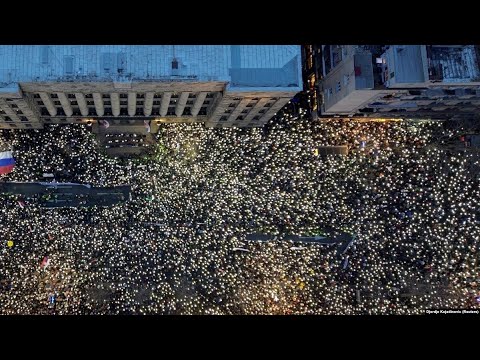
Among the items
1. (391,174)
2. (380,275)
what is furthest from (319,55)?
(380,275)

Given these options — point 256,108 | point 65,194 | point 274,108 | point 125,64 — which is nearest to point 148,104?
point 125,64

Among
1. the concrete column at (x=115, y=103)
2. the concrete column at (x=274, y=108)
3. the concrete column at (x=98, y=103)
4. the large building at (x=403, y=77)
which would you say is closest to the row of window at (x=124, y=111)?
the concrete column at (x=98, y=103)

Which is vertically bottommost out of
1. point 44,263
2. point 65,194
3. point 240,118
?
point 44,263

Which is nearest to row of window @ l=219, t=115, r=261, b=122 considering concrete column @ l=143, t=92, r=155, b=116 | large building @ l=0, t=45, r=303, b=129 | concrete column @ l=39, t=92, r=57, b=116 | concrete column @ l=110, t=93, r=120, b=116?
large building @ l=0, t=45, r=303, b=129

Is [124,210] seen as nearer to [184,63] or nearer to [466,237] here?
[184,63]

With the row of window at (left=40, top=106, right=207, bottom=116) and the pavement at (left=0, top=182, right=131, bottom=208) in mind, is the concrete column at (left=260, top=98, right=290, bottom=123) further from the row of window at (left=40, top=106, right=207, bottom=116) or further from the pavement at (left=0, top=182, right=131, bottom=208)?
the pavement at (left=0, top=182, right=131, bottom=208)

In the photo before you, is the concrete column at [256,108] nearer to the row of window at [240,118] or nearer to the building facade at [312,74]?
the row of window at [240,118]

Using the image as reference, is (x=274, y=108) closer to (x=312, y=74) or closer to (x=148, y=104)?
(x=312, y=74)
